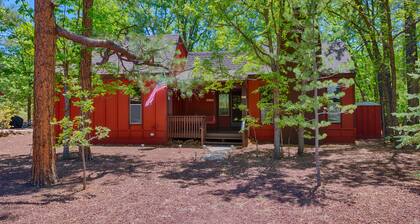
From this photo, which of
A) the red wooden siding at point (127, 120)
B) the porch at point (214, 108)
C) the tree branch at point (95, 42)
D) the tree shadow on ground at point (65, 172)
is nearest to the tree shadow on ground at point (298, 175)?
the tree shadow on ground at point (65, 172)

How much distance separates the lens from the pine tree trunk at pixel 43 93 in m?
6.50

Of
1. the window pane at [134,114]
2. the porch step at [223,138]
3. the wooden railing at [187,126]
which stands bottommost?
the porch step at [223,138]

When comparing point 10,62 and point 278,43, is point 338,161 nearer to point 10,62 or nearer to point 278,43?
point 278,43

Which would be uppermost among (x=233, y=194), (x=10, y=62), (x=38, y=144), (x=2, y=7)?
(x=2, y=7)

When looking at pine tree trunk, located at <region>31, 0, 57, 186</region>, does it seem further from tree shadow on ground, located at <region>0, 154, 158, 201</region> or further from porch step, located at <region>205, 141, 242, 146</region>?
porch step, located at <region>205, 141, 242, 146</region>

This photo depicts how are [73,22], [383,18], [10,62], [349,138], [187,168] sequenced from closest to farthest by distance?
[187,168]
[73,22]
[10,62]
[383,18]
[349,138]

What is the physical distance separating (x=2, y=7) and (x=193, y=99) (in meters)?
9.04

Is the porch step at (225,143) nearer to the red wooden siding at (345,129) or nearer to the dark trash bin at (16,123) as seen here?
the red wooden siding at (345,129)

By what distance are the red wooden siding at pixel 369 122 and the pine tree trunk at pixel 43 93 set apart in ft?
48.5

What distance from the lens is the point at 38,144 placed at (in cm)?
655

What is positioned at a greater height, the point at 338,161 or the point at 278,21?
the point at 278,21

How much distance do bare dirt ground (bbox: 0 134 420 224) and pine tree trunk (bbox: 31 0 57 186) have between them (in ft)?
1.65

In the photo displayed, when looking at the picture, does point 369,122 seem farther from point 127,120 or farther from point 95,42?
point 95,42

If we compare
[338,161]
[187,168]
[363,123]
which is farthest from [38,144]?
[363,123]
